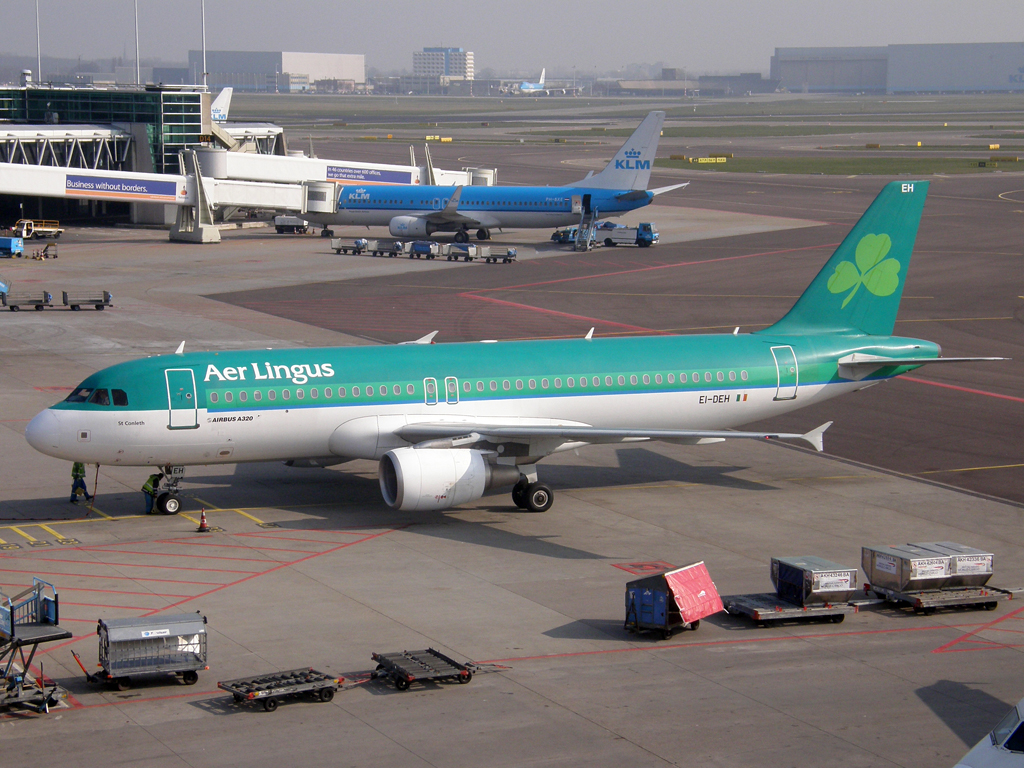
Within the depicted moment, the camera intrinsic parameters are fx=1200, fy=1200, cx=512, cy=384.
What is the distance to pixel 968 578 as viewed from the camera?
26.5 m

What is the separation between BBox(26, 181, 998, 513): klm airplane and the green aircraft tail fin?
0.15 feet

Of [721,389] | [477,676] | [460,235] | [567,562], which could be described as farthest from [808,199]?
[477,676]

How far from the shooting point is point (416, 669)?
70.9ft

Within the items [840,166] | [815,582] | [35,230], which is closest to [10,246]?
[35,230]

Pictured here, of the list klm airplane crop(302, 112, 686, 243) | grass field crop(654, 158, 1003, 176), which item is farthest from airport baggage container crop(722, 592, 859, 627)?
grass field crop(654, 158, 1003, 176)

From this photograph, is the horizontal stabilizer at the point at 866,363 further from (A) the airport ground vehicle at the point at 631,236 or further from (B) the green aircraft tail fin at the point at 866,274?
(A) the airport ground vehicle at the point at 631,236

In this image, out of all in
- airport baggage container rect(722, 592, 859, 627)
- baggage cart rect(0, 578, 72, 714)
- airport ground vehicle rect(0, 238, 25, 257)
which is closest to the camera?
baggage cart rect(0, 578, 72, 714)

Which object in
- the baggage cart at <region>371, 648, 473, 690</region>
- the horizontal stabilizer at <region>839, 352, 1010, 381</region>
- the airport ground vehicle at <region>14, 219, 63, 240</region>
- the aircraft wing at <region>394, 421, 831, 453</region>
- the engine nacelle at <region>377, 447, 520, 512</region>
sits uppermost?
the airport ground vehicle at <region>14, 219, 63, 240</region>

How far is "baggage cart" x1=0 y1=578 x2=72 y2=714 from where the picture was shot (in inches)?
795

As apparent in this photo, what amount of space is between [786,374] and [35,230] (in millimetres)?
76791

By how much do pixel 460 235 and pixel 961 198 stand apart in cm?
5671

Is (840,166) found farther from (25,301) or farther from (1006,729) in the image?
A: (1006,729)

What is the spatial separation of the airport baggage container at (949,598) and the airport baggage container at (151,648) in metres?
14.8

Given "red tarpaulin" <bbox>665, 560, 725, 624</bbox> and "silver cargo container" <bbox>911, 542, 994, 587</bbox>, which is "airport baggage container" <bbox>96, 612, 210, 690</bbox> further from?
"silver cargo container" <bbox>911, 542, 994, 587</bbox>
